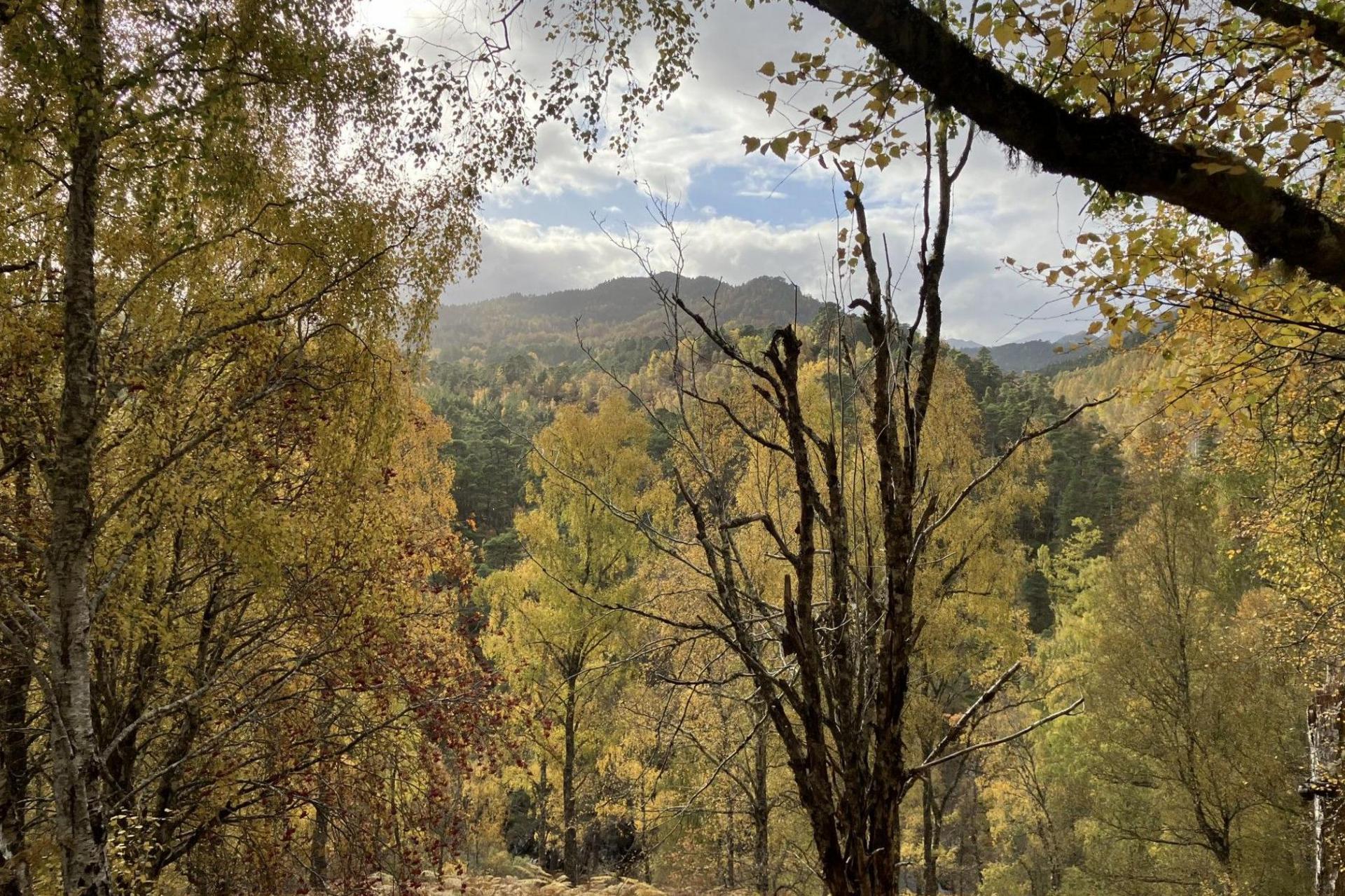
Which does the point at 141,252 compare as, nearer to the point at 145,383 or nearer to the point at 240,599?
the point at 145,383

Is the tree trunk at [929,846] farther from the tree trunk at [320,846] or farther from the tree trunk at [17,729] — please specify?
the tree trunk at [17,729]

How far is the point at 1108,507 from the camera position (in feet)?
108

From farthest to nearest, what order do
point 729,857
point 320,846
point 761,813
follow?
point 729,857 < point 761,813 < point 320,846

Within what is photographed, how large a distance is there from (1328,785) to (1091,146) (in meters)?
7.53

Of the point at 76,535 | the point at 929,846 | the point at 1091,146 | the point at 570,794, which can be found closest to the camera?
the point at 1091,146

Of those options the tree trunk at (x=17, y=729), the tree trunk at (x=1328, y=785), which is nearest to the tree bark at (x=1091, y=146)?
the tree trunk at (x=17, y=729)

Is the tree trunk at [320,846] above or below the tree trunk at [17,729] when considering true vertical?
below

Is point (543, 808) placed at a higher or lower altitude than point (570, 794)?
lower

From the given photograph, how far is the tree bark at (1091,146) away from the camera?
175 cm

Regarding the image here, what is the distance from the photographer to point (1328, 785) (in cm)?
618

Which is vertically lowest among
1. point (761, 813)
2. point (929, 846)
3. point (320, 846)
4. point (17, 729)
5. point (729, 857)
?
point (729, 857)

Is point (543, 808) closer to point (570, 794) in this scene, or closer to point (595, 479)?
point (570, 794)

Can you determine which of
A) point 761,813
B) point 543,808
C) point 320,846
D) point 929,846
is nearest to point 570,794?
point 543,808

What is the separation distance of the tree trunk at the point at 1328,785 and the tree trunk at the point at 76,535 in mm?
9107
